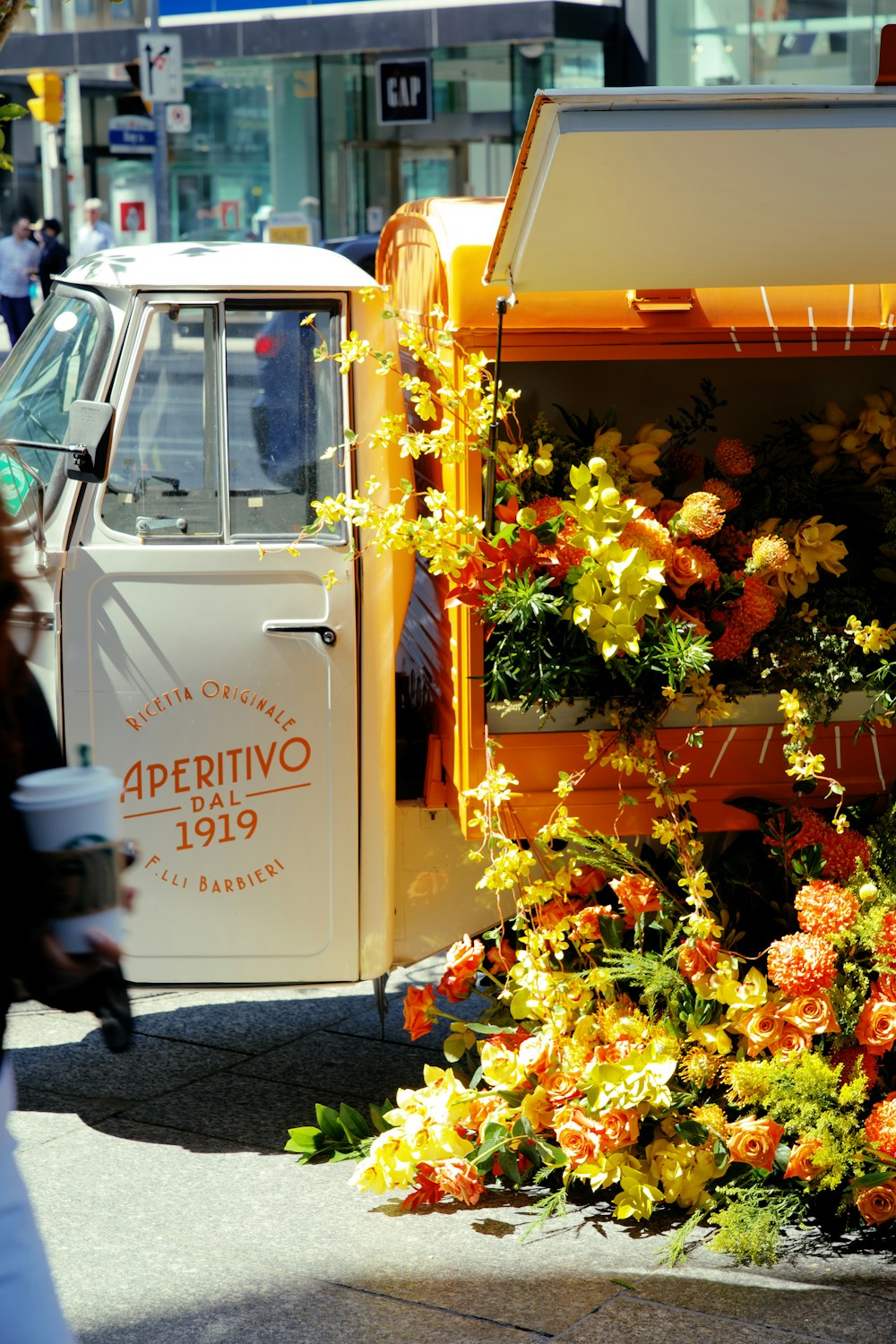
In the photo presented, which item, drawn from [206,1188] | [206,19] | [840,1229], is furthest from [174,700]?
[206,19]

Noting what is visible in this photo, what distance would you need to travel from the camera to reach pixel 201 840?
399 cm

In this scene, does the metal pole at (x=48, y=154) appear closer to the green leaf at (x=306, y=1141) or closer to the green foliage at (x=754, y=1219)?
the green leaf at (x=306, y=1141)

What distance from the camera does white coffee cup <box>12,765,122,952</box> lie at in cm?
183

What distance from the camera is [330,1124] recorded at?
3986mm

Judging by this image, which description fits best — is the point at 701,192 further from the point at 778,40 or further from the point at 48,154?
the point at 48,154

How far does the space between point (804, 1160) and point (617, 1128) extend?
1.33ft

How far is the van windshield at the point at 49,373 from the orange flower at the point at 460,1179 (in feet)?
6.15

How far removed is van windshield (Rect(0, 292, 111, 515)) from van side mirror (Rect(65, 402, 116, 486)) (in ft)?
0.63

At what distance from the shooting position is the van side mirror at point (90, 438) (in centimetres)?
379

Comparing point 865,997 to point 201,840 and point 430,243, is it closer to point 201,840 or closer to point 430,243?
point 201,840

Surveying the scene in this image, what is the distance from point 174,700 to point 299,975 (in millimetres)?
759

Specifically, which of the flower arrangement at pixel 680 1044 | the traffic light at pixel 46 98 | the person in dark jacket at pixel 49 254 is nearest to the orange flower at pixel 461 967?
the flower arrangement at pixel 680 1044

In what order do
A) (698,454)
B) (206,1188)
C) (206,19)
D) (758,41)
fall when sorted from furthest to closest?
(206,19)
(758,41)
(698,454)
(206,1188)

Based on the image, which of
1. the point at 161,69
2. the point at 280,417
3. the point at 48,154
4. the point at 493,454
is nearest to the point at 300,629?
the point at 280,417
